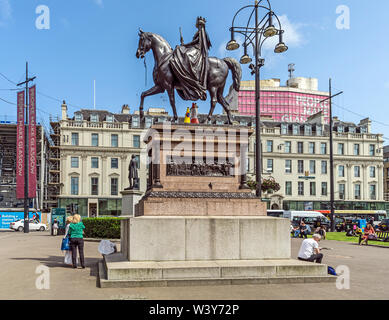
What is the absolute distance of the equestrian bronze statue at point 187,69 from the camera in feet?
34.9

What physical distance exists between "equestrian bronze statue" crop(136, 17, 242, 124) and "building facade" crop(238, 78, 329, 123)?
296ft

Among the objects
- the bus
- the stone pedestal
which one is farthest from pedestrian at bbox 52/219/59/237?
the bus

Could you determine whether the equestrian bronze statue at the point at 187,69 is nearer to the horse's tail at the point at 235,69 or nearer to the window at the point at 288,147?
the horse's tail at the point at 235,69

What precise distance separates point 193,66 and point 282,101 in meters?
97.3

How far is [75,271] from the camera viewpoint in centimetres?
1033

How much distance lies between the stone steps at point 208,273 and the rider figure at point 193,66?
4579 mm

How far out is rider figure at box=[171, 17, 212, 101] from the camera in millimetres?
10641

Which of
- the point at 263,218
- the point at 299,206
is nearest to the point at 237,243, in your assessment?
the point at 263,218

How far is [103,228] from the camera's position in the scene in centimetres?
2414

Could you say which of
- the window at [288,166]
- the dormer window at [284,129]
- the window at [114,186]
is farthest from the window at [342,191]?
the window at [114,186]

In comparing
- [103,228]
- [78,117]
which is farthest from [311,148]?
[103,228]

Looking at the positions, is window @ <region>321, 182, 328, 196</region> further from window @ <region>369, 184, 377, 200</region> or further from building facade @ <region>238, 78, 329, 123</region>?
building facade @ <region>238, 78, 329, 123</region>
